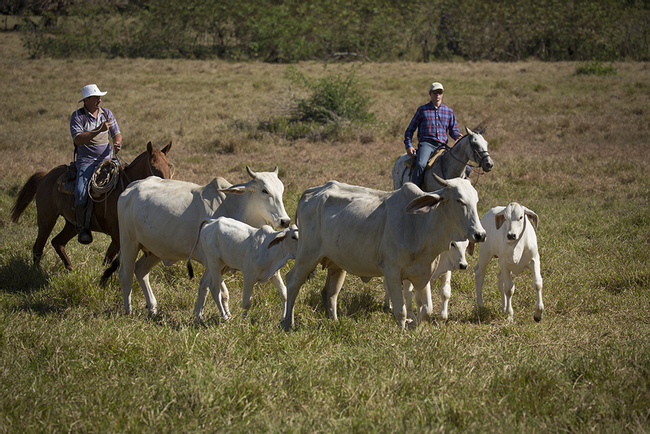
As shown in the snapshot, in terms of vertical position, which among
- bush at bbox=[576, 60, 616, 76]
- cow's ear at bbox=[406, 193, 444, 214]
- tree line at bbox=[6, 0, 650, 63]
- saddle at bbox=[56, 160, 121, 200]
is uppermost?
tree line at bbox=[6, 0, 650, 63]

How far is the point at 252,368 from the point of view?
4.52 metres

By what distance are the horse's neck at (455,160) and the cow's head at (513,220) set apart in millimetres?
2427

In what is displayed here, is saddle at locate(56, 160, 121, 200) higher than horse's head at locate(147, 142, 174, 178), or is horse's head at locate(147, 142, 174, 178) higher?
horse's head at locate(147, 142, 174, 178)

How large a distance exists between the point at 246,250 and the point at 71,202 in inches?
129

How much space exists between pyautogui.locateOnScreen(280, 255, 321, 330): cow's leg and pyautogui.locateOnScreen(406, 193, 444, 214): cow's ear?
3.96 feet

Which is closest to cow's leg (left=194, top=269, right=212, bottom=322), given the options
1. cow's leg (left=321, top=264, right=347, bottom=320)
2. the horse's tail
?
cow's leg (left=321, top=264, right=347, bottom=320)

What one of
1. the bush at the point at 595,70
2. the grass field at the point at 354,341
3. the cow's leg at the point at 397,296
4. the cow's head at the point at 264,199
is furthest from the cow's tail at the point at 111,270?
the bush at the point at 595,70

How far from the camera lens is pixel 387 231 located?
5.51 m

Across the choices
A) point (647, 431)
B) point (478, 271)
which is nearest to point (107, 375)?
point (647, 431)

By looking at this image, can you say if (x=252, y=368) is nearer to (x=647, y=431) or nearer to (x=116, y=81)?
(x=647, y=431)

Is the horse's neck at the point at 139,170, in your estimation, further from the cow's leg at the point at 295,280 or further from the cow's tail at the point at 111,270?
the cow's leg at the point at 295,280

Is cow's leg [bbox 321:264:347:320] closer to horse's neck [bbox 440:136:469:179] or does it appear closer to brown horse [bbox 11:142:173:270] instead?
brown horse [bbox 11:142:173:270]

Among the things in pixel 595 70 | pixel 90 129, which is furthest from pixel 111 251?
pixel 595 70

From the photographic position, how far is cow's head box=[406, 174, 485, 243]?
5.09m
